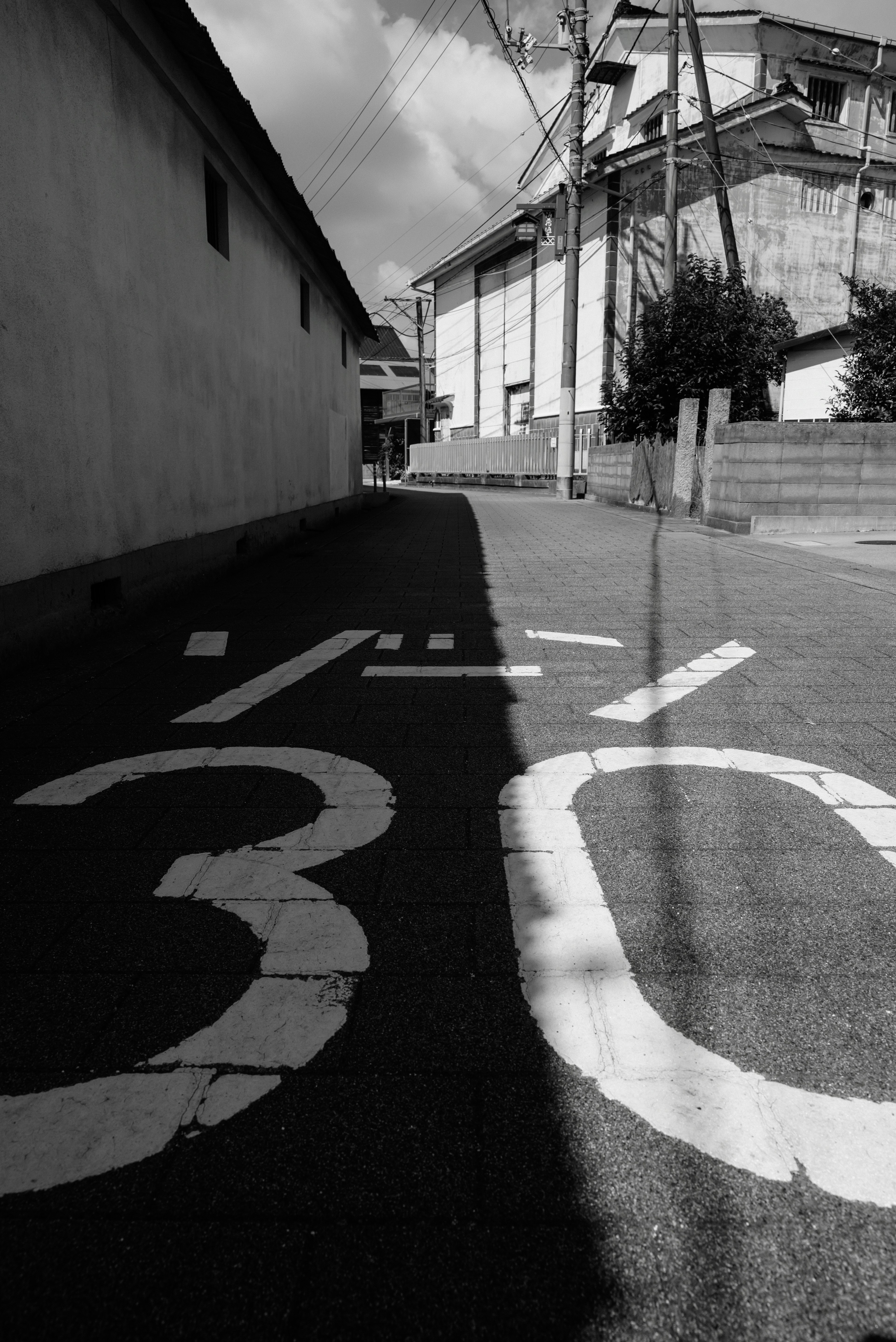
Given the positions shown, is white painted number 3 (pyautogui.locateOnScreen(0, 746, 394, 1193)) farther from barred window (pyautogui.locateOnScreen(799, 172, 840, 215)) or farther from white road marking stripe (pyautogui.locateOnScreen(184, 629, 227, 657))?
barred window (pyautogui.locateOnScreen(799, 172, 840, 215))

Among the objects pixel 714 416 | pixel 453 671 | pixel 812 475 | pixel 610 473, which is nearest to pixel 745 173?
pixel 610 473

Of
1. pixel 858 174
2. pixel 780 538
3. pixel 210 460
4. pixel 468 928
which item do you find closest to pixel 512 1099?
pixel 468 928

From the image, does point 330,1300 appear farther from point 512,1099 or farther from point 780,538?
point 780,538

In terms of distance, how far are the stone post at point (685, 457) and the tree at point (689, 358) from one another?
11.8ft

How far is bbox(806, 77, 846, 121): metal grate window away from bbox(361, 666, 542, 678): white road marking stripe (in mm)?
37246

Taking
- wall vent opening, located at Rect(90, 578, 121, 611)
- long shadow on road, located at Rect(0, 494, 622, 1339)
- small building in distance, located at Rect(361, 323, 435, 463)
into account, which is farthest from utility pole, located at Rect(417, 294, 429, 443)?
long shadow on road, located at Rect(0, 494, 622, 1339)

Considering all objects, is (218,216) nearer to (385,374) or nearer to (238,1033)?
(238,1033)

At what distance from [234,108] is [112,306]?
3.82 m

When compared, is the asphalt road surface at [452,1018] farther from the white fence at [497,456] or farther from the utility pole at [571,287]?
the white fence at [497,456]

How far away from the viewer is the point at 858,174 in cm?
3347

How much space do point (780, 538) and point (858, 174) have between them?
27467 millimetres

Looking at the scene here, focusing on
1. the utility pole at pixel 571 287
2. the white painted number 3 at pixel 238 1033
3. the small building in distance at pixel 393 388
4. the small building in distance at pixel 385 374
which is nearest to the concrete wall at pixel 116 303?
the white painted number 3 at pixel 238 1033

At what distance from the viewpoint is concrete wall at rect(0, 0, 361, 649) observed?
5.86m

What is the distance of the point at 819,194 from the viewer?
33219 mm
